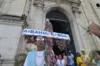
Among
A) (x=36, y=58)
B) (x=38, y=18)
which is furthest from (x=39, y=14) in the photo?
(x=36, y=58)

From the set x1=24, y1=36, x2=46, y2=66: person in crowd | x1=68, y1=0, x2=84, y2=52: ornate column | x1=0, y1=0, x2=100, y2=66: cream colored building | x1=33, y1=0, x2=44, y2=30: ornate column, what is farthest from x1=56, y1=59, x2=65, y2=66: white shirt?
x1=24, y1=36, x2=46, y2=66: person in crowd

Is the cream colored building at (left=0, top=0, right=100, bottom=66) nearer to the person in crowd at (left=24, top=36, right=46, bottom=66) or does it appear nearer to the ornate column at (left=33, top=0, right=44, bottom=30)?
the ornate column at (left=33, top=0, right=44, bottom=30)

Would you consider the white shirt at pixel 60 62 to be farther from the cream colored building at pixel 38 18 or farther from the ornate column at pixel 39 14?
the ornate column at pixel 39 14

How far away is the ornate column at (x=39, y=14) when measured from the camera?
10.4 meters

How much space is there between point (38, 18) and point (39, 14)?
0.43 metres

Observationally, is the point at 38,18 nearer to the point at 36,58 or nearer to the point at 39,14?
the point at 39,14

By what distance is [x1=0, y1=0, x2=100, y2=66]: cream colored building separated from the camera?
27.2 ft

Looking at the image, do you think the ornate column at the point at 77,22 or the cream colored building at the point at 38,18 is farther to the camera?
the ornate column at the point at 77,22

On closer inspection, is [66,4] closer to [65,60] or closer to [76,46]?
[76,46]

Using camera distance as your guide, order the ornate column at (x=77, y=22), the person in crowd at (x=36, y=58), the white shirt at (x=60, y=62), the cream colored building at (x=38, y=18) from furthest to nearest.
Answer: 1. the ornate column at (x=77, y=22)
2. the cream colored building at (x=38, y=18)
3. the white shirt at (x=60, y=62)
4. the person in crowd at (x=36, y=58)

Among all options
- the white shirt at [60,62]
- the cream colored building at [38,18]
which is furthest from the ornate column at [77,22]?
the white shirt at [60,62]

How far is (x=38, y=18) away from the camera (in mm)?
10891

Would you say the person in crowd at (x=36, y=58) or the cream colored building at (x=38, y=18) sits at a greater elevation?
the person in crowd at (x=36, y=58)

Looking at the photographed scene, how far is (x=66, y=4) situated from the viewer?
497 inches
